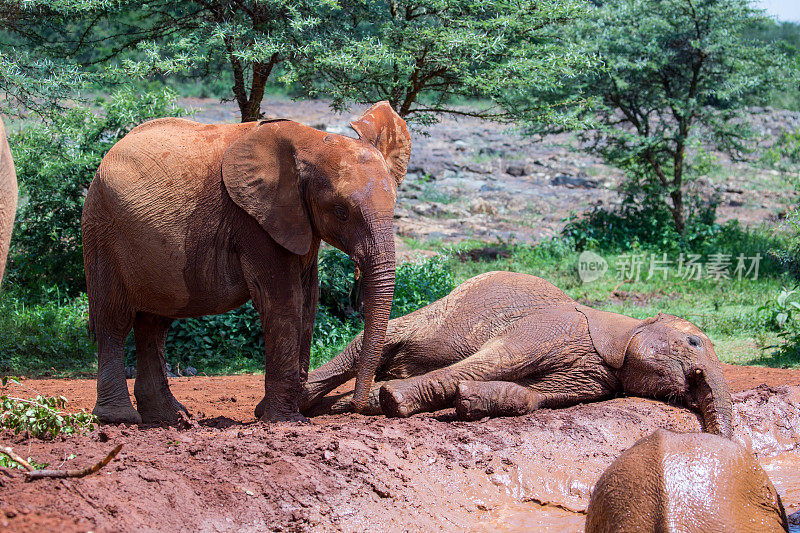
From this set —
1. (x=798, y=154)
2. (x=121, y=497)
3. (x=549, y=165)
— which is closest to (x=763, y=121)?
(x=549, y=165)

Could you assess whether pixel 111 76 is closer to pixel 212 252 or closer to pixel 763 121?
pixel 212 252

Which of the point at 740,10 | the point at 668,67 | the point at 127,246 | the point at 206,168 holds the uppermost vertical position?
the point at 740,10

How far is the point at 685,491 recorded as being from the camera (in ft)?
10.9

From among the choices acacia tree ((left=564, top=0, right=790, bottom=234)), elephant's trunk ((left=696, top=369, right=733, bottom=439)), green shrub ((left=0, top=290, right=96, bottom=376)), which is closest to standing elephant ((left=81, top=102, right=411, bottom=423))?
elephant's trunk ((left=696, top=369, right=733, bottom=439))

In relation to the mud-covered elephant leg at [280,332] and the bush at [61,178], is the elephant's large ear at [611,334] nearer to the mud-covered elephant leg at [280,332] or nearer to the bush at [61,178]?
the mud-covered elephant leg at [280,332]

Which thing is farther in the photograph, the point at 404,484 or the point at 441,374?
the point at 441,374

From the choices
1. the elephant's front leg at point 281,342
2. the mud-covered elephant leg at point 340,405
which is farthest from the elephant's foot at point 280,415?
the mud-covered elephant leg at point 340,405

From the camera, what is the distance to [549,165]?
21109 mm

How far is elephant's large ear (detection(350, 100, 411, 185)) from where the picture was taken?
214 inches

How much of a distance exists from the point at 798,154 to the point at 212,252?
1172 centimetres

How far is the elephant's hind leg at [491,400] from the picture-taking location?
5211 mm

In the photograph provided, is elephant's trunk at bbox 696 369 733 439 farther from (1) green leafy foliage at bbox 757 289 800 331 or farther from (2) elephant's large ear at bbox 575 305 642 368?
(1) green leafy foliage at bbox 757 289 800 331

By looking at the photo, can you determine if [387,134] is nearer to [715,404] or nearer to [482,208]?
[715,404]

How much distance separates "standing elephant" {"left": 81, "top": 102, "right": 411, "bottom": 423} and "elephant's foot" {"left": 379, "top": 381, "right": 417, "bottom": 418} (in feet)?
0.77
